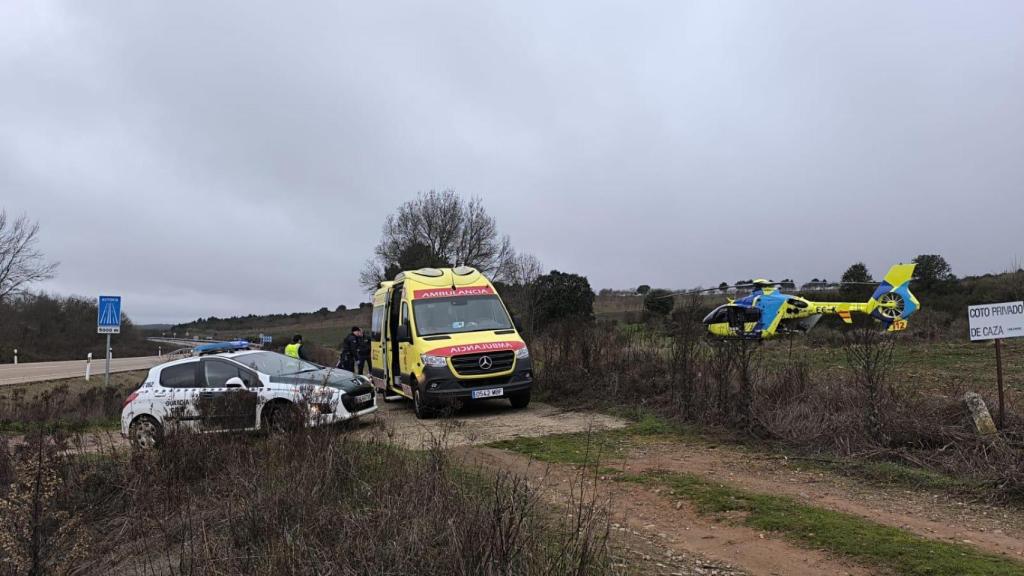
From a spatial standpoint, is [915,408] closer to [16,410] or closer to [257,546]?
[257,546]

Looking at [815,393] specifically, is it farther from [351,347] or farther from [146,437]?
[351,347]

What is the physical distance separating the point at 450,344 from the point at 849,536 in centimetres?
795

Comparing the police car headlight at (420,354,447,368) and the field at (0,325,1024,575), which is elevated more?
the police car headlight at (420,354,447,368)

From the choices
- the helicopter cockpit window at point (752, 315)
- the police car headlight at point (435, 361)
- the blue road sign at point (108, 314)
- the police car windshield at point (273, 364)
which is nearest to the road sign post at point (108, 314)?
the blue road sign at point (108, 314)

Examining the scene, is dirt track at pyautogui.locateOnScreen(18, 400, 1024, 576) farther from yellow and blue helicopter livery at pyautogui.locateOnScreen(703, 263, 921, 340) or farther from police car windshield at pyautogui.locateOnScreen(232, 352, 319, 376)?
yellow and blue helicopter livery at pyautogui.locateOnScreen(703, 263, 921, 340)

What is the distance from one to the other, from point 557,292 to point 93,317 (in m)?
49.8

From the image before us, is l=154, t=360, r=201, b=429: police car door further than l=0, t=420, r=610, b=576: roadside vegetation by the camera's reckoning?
Yes

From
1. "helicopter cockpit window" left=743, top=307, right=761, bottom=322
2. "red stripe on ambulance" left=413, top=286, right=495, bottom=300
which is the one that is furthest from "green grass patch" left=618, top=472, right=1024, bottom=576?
"helicopter cockpit window" left=743, top=307, right=761, bottom=322

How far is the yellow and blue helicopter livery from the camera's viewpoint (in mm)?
22953

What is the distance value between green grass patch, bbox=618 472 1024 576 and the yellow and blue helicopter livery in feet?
58.4

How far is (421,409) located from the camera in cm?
1159

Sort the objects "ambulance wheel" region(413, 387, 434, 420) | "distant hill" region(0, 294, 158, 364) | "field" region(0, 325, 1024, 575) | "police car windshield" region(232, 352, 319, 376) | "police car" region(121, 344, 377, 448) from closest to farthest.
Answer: "field" region(0, 325, 1024, 575), "police car" region(121, 344, 377, 448), "police car windshield" region(232, 352, 319, 376), "ambulance wheel" region(413, 387, 434, 420), "distant hill" region(0, 294, 158, 364)

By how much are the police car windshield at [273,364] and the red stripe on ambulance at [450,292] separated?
8.46 feet

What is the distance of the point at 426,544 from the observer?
10.8 ft
